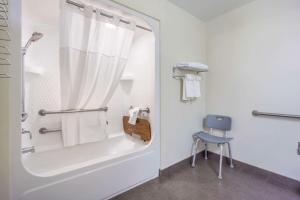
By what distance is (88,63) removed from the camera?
157cm

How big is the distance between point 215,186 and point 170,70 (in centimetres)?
151

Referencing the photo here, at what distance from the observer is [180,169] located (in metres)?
2.16

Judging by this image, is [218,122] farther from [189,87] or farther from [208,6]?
[208,6]

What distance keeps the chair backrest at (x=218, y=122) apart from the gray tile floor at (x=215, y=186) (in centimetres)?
55

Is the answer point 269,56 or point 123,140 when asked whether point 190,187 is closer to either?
point 123,140

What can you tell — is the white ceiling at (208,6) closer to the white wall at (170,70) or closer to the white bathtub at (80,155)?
the white wall at (170,70)

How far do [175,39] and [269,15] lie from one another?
3.77 feet

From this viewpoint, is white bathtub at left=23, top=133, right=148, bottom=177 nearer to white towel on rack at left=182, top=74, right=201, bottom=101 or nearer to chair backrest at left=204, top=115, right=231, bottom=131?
white towel on rack at left=182, top=74, right=201, bottom=101

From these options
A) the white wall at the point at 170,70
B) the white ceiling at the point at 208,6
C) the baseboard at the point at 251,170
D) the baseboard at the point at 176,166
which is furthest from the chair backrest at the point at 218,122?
the white ceiling at the point at 208,6

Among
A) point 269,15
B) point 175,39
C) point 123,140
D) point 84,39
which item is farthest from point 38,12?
point 269,15

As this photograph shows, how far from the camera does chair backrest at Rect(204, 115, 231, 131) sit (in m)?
2.23

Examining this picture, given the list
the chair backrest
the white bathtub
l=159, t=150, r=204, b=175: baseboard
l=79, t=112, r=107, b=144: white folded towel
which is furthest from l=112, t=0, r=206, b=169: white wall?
l=79, t=112, r=107, b=144: white folded towel

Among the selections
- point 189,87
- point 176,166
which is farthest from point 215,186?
point 189,87

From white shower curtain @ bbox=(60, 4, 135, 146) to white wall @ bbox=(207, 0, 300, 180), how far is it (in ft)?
4.89
